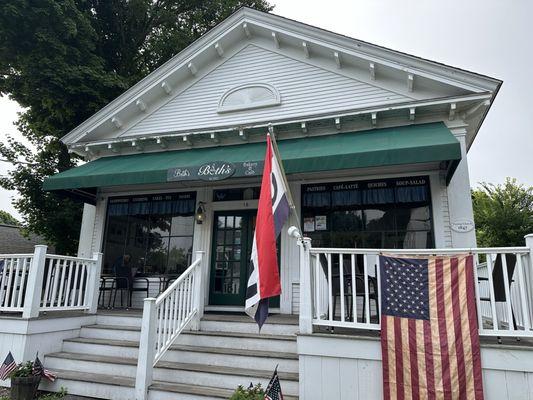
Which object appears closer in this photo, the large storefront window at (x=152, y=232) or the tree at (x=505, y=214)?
the large storefront window at (x=152, y=232)

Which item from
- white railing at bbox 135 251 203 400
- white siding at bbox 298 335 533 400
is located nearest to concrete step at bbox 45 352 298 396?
white railing at bbox 135 251 203 400

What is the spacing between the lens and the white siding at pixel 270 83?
7156mm

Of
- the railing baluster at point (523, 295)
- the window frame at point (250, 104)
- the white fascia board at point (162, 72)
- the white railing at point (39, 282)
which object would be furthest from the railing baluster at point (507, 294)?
the white fascia board at point (162, 72)

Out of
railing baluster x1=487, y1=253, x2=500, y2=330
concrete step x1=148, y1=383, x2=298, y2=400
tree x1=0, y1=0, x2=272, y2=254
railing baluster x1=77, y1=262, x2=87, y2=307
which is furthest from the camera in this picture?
tree x1=0, y1=0, x2=272, y2=254

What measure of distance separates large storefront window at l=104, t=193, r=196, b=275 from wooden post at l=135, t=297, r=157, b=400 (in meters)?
2.98

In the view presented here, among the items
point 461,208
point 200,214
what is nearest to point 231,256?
point 200,214

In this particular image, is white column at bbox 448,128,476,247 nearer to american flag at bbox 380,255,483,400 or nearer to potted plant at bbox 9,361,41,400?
american flag at bbox 380,255,483,400

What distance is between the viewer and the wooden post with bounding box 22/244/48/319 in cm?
543

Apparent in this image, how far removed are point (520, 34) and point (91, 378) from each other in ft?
49.5

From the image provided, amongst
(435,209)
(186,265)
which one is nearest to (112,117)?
(186,265)

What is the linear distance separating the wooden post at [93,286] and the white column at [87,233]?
179 cm

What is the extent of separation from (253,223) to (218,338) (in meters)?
2.64

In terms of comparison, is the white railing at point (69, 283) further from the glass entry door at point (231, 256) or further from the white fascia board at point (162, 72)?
the white fascia board at point (162, 72)

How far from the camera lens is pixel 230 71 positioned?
8.24 m
